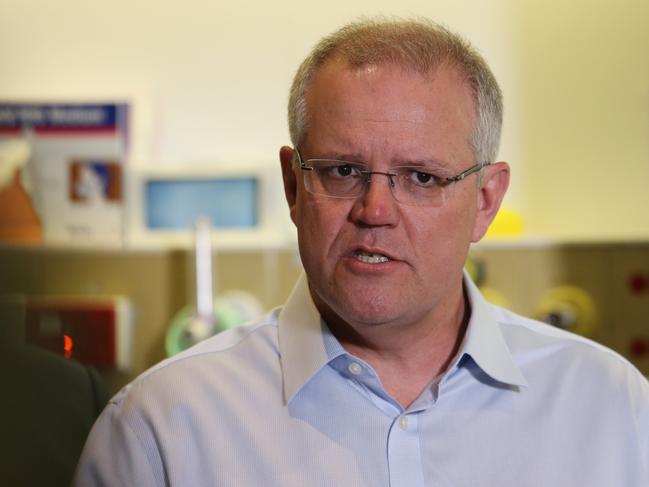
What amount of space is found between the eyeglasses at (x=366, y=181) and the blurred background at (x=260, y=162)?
1048mm

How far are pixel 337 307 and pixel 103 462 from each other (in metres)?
0.28

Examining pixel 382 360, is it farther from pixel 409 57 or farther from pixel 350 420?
pixel 409 57

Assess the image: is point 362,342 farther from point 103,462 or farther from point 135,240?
point 135,240

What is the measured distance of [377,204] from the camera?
950mm

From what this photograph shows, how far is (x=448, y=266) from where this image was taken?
1.02 m

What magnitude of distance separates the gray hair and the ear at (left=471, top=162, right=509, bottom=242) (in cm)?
2

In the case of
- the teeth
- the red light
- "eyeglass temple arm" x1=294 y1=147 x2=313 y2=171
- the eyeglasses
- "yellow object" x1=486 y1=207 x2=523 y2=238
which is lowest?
the red light

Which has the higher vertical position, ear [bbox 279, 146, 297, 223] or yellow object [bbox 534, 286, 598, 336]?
ear [bbox 279, 146, 297, 223]

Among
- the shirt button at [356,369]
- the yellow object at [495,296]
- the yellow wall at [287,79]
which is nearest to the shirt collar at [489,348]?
the shirt button at [356,369]

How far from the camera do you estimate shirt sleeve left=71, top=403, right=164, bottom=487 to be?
38.4 inches

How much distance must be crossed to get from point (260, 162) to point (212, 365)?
1.05m

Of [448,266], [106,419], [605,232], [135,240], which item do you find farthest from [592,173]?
[106,419]

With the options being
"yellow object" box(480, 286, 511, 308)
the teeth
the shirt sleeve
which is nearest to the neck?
the teeth

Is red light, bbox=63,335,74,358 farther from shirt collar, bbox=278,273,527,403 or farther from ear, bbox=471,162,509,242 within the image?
ear, bbox=471,162,509,242
